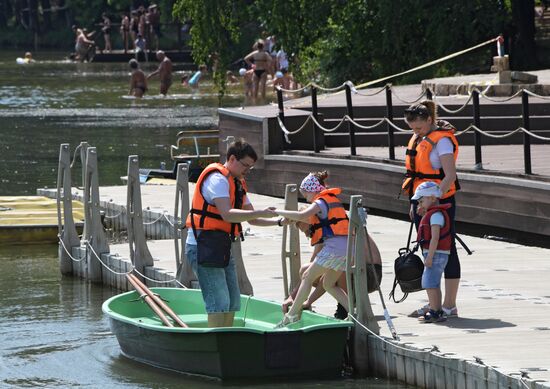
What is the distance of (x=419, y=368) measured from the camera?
11.3 m

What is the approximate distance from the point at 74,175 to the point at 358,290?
17.5m

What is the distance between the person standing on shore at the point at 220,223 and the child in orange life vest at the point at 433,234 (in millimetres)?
1063

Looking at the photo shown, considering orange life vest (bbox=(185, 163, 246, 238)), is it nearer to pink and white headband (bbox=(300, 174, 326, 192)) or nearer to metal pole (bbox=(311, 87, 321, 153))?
pink and white headband (bbox=(300, 174, 326, 192))

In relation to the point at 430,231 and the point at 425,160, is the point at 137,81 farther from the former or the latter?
the point at 430,231

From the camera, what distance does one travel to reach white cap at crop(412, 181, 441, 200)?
12.1 meters

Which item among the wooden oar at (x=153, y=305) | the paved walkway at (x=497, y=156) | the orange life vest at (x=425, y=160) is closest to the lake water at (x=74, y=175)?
the wooden oar at (x=153, y=305)

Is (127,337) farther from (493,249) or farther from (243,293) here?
(493,249)

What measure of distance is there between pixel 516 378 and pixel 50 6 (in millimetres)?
92429

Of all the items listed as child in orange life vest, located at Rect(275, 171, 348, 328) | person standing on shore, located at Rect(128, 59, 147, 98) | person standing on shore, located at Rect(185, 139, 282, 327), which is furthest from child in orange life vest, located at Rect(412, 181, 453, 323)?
person standing on shore, located at Rect(128, 59, 147, 98)

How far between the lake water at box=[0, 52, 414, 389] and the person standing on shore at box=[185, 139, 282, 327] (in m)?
0.65

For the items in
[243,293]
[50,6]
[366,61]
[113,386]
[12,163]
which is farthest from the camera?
[50,6]

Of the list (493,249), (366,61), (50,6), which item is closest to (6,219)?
(493,249)

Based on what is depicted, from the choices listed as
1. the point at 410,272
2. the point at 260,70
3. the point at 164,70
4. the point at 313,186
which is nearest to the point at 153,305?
the point at 313,186

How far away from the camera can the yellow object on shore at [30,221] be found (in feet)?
66.0
